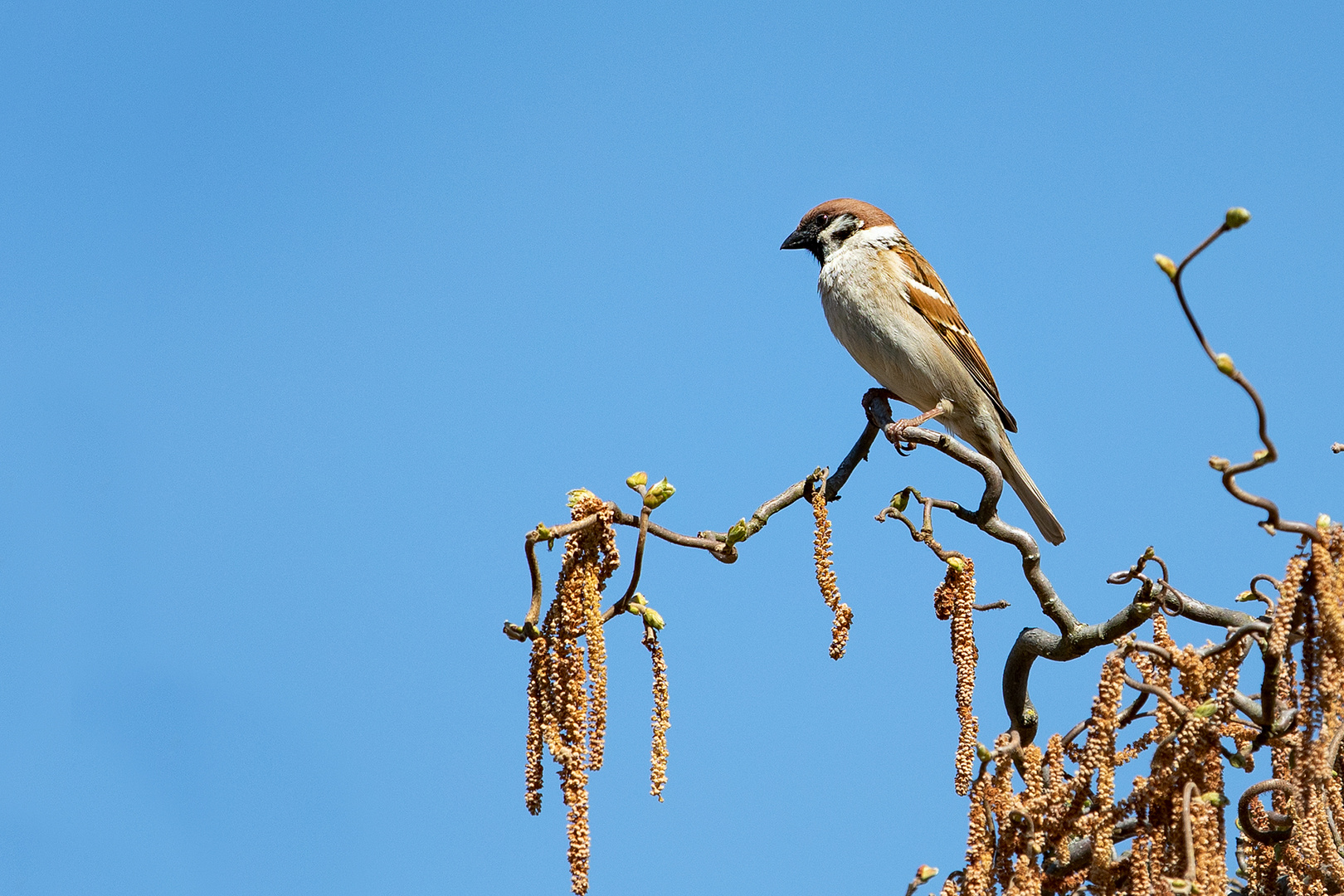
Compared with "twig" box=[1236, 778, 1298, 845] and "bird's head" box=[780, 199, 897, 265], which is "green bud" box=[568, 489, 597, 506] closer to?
"twig" box=[1236, 778, 1298, 845]

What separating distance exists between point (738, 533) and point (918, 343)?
2411 mm

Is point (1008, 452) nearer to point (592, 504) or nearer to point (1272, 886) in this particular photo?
point (1272, 886)

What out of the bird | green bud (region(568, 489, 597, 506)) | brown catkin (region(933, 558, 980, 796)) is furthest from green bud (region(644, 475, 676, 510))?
the bird

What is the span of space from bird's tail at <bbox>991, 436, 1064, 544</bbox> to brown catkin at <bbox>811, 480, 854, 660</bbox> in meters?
2.28

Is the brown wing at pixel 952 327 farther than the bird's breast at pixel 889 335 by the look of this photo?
Yes

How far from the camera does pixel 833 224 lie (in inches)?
206

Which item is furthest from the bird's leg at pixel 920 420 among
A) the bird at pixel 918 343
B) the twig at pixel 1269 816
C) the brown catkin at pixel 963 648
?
the twig at pixel 1269 816

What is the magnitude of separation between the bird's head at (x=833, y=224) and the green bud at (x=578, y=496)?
3.41 metres

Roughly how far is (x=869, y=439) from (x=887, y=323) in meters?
1.79

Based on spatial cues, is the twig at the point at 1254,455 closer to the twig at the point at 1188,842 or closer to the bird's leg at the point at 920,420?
the twig at the point at 1188,842

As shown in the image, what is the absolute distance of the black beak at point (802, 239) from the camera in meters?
5.28

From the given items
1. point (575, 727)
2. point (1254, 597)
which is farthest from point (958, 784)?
point (1254, 597)

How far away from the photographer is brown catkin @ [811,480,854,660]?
6.93 feet

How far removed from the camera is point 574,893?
1706 millimetres
